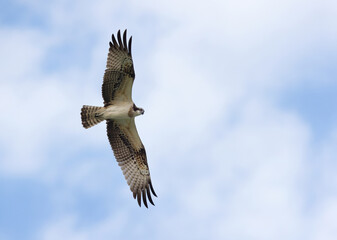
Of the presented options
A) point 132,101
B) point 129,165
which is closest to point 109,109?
point 132,101

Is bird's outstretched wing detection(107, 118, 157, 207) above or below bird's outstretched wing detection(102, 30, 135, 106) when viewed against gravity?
below

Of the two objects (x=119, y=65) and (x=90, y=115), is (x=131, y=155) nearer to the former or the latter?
(x=90, y=115)

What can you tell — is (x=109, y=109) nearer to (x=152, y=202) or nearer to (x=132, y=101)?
(x=132, y=101)

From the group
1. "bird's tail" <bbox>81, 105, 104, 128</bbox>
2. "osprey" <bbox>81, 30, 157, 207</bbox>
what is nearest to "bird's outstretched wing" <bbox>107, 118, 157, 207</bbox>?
"osprey" <bbox>81, 30, 157, 207</bbox>

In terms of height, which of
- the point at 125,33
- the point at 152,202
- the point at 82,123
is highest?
the point at 125,33

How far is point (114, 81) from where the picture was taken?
17.7 metres

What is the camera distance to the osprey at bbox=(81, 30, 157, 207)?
17.5 metres

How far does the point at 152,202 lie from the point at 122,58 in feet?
13.2

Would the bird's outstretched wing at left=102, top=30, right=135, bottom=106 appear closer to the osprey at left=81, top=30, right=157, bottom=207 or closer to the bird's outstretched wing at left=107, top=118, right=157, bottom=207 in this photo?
the osprey at left=81, top=30, right=157, bottom=207

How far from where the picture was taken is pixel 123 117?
18.3 metres

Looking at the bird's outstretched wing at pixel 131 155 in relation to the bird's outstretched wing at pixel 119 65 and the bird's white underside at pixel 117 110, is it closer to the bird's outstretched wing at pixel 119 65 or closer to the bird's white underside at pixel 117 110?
the bird's white underside at pixel 117 110

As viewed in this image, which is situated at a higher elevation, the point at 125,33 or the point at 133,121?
the point at 125,33

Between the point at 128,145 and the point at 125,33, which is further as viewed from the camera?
the point at 128,145

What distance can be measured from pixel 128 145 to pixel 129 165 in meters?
0.55
